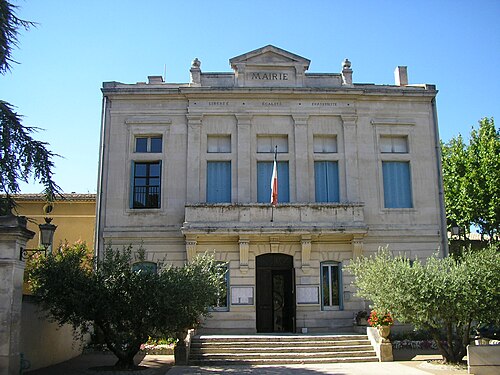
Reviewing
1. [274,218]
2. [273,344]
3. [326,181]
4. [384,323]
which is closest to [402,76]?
[326,181]

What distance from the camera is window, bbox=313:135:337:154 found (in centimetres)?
2314

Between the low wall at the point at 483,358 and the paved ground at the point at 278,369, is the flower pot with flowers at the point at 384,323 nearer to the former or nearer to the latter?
the paved ground at the point at 278,369

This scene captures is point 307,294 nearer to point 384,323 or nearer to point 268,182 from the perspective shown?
point 384,323

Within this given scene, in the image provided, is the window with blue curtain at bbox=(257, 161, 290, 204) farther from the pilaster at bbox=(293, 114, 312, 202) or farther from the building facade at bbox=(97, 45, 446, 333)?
the pilaster at bbox=(293, 114, 312, 202)

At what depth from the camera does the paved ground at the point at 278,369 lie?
48.4 ft

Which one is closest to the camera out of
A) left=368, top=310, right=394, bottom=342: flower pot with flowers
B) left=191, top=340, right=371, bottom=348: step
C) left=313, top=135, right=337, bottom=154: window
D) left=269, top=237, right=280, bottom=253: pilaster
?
left=368, top=310, right=394, bottom=342: flower pot with flowers

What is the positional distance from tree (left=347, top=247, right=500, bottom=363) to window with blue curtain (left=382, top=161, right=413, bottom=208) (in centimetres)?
685

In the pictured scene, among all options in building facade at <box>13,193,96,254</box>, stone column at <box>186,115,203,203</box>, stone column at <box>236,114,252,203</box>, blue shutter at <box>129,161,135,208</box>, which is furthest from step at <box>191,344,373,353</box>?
building facade at <box>13,193,96,254</box>

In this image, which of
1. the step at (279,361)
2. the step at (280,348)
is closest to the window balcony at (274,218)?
the step at (280,348)

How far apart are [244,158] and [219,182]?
59.1 inches

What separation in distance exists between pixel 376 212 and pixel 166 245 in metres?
8.99

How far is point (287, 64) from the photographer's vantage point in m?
23.5

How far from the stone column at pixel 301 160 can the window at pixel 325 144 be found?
57 centimetres

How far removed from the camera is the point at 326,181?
74.9ft
